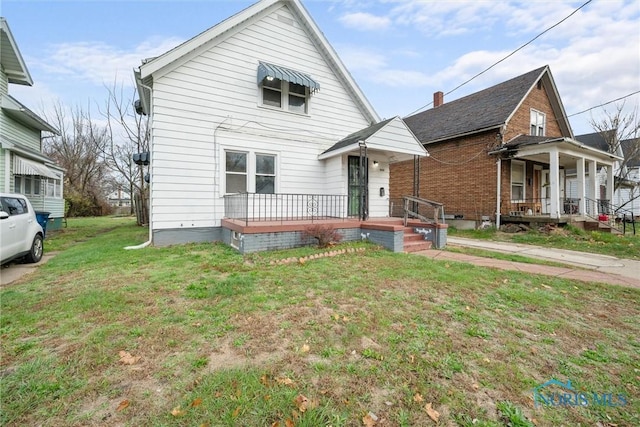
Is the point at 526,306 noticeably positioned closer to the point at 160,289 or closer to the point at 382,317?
the point at 382,317

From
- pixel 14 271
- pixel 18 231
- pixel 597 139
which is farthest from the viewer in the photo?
pixel 597 139

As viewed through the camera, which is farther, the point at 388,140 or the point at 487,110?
the point at 487,110

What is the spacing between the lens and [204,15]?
11.1 m

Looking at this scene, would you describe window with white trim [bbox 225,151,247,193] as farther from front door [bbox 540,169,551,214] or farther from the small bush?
front door [bbox 540,169,551,214]

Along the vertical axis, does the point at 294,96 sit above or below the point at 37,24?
below

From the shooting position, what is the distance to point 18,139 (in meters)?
12.6

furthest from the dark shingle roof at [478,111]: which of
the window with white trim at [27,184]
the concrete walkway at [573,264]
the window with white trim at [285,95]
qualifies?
the window with white trim at [27,184]

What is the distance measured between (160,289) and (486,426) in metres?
4.38

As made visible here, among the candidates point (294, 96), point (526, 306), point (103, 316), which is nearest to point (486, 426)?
point (526, 306)

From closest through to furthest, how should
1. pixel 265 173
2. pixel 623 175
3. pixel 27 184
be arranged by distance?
pixel 265 173 < pixel 27 184 < pixel 623 175

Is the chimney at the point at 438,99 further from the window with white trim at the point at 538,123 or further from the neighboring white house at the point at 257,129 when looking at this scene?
the neighboring white house at the point at 257,129

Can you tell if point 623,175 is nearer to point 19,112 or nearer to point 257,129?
point 257,129

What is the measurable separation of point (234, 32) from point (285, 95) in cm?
238

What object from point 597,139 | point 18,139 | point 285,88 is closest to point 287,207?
point 285,88
